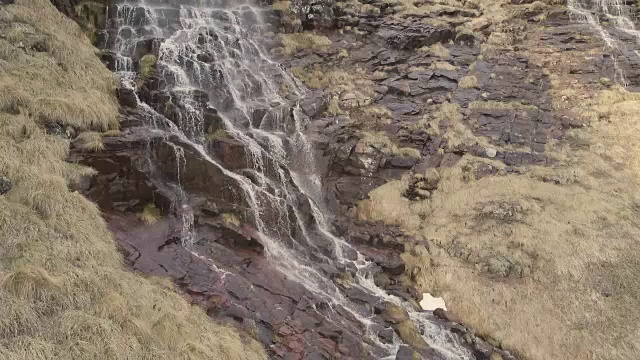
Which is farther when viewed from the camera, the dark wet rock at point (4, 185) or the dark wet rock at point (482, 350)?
the dark wet rock at point (482, 350)

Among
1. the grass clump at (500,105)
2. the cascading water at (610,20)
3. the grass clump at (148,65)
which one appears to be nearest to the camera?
the grass clump at (148,65)

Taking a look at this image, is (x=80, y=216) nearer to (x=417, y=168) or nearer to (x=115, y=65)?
(x=115, y=65)

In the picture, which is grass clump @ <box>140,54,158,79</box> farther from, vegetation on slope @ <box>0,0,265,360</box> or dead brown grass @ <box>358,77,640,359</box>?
dead brown grass @ <box>358,77,640,359</box>

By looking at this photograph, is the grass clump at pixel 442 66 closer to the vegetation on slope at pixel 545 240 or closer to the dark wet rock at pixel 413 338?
the vegetation on slope at pixel 545 240

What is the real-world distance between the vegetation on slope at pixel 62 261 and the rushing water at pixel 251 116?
228cm

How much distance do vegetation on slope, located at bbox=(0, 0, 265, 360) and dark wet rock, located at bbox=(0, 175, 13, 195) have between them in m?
0.12

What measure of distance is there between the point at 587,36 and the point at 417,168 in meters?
12.9

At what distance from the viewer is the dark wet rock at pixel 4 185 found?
9.53 meters


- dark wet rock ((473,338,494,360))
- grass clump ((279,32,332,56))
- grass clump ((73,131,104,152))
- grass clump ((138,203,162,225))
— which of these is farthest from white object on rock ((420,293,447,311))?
grass clump ((279,32,332,56))

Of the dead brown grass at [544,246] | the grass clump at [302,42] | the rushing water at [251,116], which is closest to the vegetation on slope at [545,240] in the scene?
the dead brown grass at [544,246]

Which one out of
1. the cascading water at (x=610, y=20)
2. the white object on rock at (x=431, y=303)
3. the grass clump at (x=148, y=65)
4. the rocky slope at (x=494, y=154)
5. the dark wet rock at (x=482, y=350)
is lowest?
the dark wet rock at (x=482, y=350)

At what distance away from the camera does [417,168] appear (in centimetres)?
1742

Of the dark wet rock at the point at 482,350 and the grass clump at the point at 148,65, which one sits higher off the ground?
the grass clump at the point at 148,65

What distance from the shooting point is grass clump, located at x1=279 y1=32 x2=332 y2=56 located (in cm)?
2214
